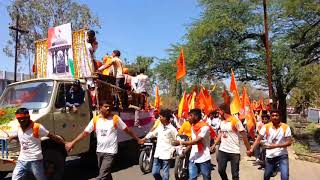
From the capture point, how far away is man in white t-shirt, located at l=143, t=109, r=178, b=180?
28.7 ft

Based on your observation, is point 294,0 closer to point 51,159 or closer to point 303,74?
point 303,74

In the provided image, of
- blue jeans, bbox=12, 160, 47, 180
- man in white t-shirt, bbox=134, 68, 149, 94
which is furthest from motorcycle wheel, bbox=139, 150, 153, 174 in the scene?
blue jeans, bbox=12, 160, 47, 180

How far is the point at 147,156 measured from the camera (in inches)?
478

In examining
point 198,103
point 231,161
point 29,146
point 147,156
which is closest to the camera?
point 29,146

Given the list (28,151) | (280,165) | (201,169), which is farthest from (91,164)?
(280,165)

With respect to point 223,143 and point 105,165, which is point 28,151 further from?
point 223,143

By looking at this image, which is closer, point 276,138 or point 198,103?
point 276,138

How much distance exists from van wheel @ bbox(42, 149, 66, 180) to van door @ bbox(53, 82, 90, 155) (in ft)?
2.06

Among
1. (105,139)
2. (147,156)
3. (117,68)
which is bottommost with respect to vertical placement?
(147,156)

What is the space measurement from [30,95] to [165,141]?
3267mm

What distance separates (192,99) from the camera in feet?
63.5

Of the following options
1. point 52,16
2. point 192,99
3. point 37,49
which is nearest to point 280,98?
point 192,99

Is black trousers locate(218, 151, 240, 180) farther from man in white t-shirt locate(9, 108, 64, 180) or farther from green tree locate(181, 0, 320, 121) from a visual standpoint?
green tree locate(181, 0, 320, 121)

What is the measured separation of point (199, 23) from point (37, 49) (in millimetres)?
17007
